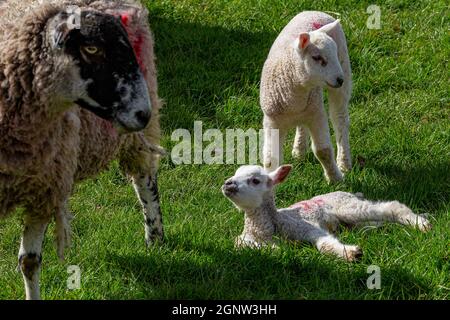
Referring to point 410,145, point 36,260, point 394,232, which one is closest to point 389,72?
point 410,145

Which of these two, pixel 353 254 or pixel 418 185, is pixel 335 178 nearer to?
pixel 418 185

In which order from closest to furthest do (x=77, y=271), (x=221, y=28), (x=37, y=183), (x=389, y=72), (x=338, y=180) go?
(x=37, y=183) → (x=77, y=271) → (x=338, y=180) → (x=389, y=72) → (x=221, y=28)

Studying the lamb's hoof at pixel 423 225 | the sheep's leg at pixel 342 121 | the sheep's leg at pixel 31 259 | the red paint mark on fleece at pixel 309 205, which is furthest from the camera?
the sheep's leg at pixel 342 121

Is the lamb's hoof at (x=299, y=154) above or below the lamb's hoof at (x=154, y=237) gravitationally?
above

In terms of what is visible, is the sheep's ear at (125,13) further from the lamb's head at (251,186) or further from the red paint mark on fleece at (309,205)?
the red paint mark on fleece at (309,205)

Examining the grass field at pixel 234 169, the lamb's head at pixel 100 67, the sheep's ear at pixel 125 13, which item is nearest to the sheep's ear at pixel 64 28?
the lamb's head at pixel 100 67

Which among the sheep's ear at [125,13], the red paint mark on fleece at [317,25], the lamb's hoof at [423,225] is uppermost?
the red paint mark on fleece at [317,25]

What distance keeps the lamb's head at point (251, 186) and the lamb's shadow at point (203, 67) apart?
Answer: 73.1 inches

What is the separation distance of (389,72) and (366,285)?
3.23 metres

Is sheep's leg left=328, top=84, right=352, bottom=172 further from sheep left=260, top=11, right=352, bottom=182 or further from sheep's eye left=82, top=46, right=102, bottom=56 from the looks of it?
sheep's eye left=82, top=46, right=102, bottom=56

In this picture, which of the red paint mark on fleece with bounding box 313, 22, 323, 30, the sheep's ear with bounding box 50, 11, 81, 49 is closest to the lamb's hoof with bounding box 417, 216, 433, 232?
the red paint mark on fleece with bounding box 313, 22, 323, 30

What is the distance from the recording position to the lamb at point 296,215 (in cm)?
573
